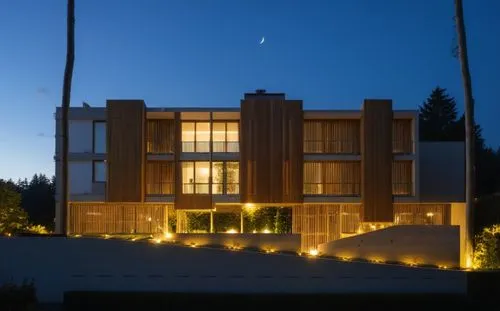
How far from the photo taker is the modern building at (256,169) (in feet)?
104

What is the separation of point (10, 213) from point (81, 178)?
819 centimetres

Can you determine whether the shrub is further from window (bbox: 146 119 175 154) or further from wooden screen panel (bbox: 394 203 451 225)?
window (bbox: 146 119 175 154)

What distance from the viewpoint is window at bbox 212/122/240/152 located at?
3403cm

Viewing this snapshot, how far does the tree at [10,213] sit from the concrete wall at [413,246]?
12.1 m

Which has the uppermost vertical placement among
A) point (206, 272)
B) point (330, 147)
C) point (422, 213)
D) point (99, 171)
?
point (330, 147)

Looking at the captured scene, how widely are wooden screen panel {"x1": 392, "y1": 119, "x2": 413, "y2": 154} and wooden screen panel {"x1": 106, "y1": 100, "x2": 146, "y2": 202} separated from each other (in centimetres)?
1276

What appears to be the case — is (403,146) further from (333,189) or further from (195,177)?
(195,177)

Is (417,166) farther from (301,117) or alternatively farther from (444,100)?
(444,100)

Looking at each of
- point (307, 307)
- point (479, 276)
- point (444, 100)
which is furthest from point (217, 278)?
point (444, 100)

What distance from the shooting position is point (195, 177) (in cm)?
3366

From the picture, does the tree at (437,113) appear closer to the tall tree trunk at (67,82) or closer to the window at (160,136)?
the window at (160,136)

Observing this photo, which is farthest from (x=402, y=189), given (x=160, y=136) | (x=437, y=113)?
(x=437, y=113)

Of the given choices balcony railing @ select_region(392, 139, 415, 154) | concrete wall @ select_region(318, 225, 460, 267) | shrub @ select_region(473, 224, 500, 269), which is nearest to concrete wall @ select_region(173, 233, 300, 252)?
concrete wall @ select_region(318, 225, 460, 267)

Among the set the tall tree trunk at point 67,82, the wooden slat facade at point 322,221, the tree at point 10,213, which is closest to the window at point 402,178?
the wooden slat facade at point 322,221
